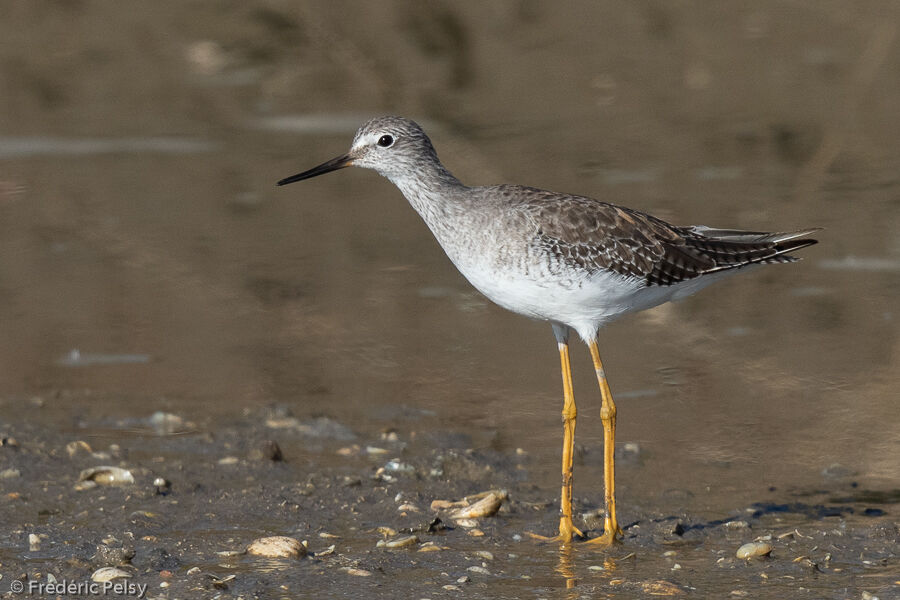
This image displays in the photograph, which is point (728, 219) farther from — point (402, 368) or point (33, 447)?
point (33, 447)

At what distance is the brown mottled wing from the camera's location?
7641 mm

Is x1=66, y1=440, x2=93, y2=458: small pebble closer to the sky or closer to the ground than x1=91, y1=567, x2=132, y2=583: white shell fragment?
closer to the sky

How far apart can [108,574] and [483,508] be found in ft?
6.92

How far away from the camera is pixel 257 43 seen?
63.4 feet

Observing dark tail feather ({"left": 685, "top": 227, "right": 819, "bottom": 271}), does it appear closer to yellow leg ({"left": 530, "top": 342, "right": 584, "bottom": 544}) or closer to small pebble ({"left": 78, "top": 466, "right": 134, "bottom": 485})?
yellow leg ({"left": 530, "top": 342, "right": 584, "bottom": 544})

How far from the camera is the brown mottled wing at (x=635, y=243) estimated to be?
7641mm

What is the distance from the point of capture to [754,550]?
22.8 ft

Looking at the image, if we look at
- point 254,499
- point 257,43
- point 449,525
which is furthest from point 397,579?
point 257,43

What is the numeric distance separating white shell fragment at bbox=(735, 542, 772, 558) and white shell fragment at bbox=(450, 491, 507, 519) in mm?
1381

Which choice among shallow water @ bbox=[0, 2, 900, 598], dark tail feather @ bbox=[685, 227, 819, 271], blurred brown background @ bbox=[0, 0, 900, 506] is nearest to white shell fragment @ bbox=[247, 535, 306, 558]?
shallow water @ bbox=[0, 2, 900, 598]

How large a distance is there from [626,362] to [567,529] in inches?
108

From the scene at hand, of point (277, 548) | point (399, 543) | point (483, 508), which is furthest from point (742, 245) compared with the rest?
point (277, 548)

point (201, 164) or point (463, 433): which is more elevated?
point (201, 164)

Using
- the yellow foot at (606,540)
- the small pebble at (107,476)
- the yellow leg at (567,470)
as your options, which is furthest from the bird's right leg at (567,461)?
the small pebble at (107,476)
